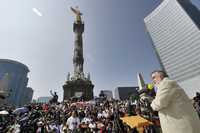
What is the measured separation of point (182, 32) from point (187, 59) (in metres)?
20.7

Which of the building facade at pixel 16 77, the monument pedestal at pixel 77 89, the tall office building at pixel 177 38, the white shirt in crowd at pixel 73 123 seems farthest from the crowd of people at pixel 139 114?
the building facade at pixel 16 77

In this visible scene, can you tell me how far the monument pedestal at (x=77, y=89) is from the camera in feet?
86.2

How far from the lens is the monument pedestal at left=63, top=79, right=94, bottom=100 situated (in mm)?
26281

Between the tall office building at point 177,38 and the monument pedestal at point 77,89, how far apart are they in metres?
69.7

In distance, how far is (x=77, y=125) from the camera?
940cm

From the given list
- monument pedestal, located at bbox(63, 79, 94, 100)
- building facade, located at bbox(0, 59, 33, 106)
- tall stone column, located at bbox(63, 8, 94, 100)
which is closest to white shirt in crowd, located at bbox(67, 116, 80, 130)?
tall stone column, located at bbox(63, 8, 94, 100)

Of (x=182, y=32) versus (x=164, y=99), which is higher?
(x=182, y=32)

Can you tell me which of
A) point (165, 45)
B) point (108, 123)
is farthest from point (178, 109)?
point (165, 45)

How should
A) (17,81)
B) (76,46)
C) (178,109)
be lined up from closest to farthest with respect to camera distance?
(178,109) → (76,46) → (17,81)

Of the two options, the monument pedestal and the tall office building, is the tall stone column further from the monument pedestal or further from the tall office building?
the tall office building

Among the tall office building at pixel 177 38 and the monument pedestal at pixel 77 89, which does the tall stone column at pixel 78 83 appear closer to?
the monument pedestal at pixel 77 89

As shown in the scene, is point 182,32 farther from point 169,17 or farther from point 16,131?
point 16,131

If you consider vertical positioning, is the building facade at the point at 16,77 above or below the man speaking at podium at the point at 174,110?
above

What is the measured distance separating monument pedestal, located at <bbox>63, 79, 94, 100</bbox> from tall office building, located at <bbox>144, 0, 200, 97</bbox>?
6974 centimetres
